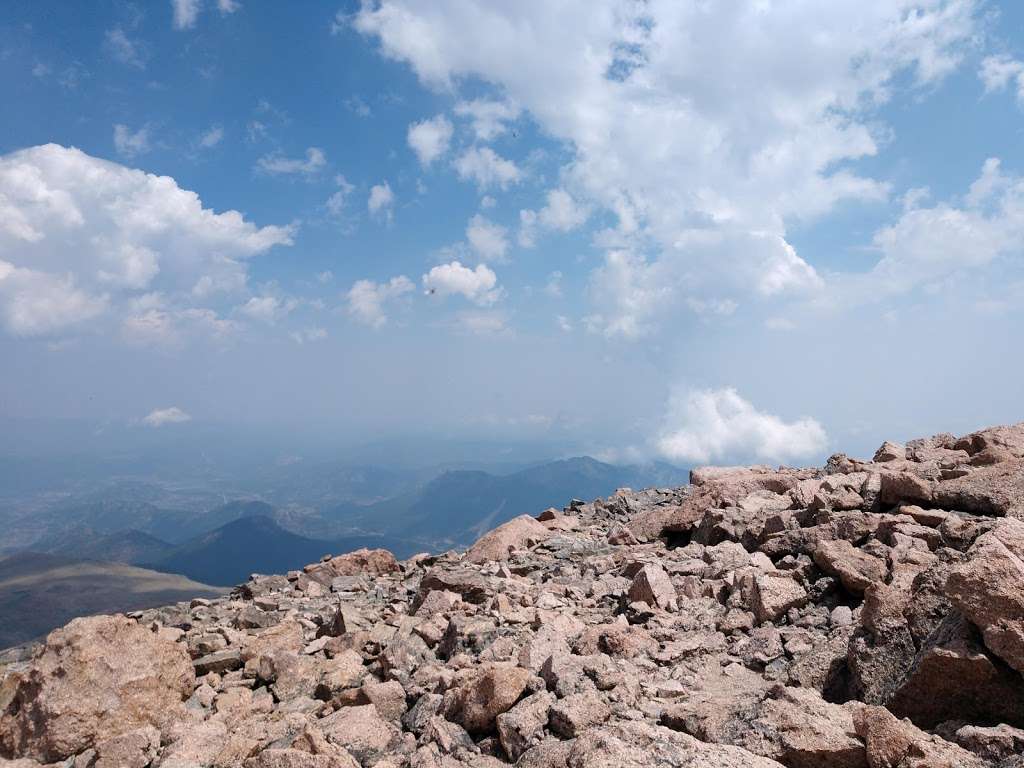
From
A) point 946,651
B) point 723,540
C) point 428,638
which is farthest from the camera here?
point 723,540

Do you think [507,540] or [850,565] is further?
[507,540]

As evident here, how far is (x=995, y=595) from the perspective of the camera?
6.32 metres

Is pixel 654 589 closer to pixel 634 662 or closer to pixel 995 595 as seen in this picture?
pixel 634 662

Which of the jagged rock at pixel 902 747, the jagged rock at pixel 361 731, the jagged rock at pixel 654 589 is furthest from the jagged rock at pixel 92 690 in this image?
the jagged rock at pixel 902 747

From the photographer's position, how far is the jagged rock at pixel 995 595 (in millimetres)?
6141

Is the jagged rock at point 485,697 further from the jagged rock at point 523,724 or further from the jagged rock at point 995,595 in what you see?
the jagged rock at point 995,595

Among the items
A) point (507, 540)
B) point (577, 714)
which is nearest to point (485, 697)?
point (577, 714)

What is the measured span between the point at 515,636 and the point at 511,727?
3.50 meters

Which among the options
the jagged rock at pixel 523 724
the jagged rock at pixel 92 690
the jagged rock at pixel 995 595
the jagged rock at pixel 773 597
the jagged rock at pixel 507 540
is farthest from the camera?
the jagged rock at pixel 507 540

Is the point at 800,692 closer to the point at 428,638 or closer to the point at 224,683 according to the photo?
the point at 428,638

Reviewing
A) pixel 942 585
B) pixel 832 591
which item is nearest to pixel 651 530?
pixel 832 591

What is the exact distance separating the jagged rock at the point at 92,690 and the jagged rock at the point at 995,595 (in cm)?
1157

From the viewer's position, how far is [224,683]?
1133 centimetres

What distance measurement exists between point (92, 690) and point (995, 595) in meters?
13.2
